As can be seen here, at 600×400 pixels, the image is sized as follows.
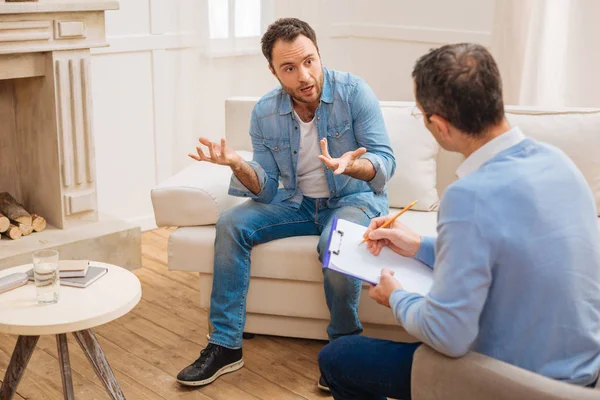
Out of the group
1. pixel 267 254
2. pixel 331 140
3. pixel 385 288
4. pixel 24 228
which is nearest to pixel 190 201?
pixel 267 254

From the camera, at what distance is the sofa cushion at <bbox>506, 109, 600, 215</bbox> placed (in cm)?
273

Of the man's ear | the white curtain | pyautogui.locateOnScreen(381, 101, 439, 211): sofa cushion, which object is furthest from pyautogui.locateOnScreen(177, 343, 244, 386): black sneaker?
the white curtain

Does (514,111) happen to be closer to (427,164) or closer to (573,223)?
(427,164)

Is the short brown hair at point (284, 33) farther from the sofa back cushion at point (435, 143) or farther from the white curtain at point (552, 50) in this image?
the white curtain at point (552, 50)

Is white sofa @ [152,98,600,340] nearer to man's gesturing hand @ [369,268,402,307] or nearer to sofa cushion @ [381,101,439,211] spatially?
sofa cushion @ [381,101,439,211]

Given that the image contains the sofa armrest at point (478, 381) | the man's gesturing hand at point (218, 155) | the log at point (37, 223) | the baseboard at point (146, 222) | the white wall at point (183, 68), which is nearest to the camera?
the sofa armrest at point (478, 381)

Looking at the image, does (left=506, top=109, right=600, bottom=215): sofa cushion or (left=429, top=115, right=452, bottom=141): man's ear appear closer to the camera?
(left=429, top=115, right=452, bottom=141): man's ear

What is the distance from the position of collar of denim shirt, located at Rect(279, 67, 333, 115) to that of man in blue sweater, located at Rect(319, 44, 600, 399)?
114 cm

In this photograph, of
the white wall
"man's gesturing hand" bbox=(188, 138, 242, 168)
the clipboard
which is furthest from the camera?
the white wall

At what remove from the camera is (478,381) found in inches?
54.2

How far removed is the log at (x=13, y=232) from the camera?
318cm

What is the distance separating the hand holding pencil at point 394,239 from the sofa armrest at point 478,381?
388 mm

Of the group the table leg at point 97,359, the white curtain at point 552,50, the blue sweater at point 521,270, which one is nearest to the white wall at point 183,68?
the white curtain at point 552,50

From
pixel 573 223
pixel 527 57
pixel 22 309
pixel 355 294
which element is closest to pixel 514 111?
pixel 527 57
